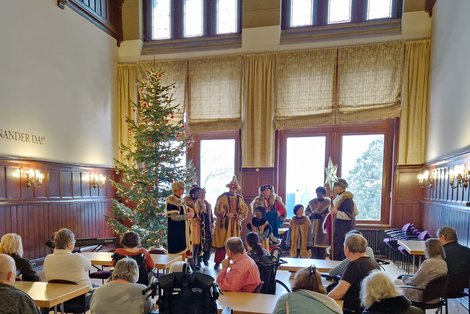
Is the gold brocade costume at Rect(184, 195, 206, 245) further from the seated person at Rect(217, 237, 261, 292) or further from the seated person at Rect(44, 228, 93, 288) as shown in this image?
the seated person at Rect(217, 237, 261, 292)

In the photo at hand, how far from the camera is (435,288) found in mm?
3188

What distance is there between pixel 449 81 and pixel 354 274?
4.87 meters

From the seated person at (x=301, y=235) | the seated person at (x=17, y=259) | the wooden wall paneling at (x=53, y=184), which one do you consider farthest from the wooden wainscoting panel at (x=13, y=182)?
the seated person at (x=301, y=235)

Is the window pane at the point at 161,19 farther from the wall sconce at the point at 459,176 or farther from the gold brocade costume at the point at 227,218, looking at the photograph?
the wall sconce at the point at 459,176

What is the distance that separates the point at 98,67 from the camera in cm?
797

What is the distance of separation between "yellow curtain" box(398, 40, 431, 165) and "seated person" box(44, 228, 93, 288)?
686cm

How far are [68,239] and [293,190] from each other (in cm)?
593

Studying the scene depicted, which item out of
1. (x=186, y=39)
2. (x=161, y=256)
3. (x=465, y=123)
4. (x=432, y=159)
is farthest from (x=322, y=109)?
(x=161, y=256)

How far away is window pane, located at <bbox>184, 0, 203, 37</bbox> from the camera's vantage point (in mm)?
8414

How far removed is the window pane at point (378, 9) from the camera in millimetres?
7422

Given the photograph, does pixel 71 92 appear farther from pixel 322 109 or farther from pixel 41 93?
pixel 322 109

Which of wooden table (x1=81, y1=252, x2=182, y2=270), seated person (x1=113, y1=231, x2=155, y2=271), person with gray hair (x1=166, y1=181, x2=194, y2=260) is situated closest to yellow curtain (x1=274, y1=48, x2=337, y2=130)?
person with gray hair (x1=166, y1=181, x2=194, y2=260)

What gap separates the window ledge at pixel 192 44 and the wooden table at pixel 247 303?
267 inches

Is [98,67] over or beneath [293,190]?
over
